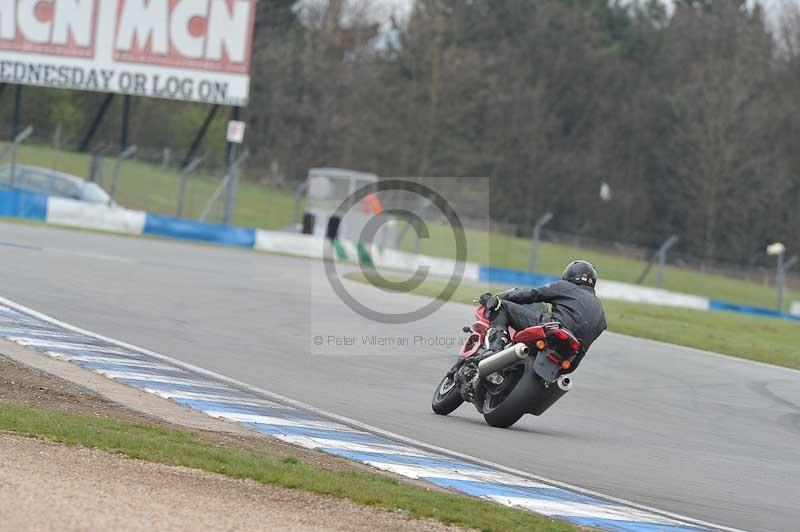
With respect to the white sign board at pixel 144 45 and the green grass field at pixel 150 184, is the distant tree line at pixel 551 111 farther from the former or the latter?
the green grass field at pixel 150 184

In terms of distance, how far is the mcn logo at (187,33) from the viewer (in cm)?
3759

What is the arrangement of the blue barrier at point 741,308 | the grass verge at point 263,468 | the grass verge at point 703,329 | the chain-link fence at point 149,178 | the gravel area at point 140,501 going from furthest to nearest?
the chain-link fence at point 149,178
the blue barrier at point 741,308
the grass verge at point 703,329
the grass verge at point 263,468
the gravel area at point 140,501

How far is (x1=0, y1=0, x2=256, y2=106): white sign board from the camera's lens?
3762cm

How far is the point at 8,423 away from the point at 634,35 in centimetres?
6899

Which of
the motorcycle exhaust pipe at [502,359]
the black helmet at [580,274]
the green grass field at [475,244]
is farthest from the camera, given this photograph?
the green grass field at [475,244]

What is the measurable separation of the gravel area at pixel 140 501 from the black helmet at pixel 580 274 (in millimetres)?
4071

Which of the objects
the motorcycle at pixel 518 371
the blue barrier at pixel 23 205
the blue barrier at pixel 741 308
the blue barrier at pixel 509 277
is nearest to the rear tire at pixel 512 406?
the motorcycle at pixel 518 371

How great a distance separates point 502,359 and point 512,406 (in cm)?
43

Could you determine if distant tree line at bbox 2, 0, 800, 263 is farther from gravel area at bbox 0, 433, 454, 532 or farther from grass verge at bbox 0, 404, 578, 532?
gravel area at bbox 0, 433, 454, 532

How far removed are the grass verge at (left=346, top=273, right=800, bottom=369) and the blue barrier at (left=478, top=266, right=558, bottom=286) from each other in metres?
7.12

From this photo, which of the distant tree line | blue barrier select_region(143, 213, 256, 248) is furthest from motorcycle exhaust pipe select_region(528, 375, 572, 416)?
the distant tree line

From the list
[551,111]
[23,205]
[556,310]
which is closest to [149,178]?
[23,205]

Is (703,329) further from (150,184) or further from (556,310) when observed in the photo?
(150,184)

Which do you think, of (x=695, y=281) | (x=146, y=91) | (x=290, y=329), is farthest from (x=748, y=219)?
(x=290, y=329)
